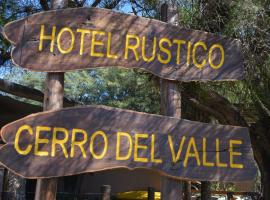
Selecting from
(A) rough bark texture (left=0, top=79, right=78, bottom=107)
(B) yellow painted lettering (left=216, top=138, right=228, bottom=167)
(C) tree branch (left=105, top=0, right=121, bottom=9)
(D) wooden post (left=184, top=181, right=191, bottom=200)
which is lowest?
(D) wooden post (left=184, top=181, right=191, bottom=200)

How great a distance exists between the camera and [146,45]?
4934 millimetres

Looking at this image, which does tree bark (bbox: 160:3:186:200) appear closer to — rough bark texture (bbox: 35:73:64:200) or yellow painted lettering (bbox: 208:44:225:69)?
yellow painted lettering (bbox: 208:44:225:69)

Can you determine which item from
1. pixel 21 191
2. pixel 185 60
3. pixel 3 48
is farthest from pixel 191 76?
pixel 3 48

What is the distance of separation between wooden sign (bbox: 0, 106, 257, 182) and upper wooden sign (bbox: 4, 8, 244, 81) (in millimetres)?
549

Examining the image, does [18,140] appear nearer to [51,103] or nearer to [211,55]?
[51,103]

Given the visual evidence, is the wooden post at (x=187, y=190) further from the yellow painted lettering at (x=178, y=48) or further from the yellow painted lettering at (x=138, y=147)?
the yellow painted lettering at (x=138, y=147)

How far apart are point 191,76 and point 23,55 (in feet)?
6.21

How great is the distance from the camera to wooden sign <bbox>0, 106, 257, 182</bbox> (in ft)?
14.0

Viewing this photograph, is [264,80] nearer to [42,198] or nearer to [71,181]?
[42,198]

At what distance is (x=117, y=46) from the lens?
15.8ft

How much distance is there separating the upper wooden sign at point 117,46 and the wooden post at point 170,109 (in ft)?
0.44

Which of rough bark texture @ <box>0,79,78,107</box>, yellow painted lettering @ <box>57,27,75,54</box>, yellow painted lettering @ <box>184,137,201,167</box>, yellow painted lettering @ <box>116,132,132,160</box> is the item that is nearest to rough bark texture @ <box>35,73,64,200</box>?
yellow painted lettering @ <box>57,27,75,54</box>

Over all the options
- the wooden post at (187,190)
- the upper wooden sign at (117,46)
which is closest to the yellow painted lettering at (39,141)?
the upper wooden sign at (117,46)

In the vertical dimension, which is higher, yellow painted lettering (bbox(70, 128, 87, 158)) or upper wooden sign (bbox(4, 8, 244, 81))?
upper wooden sign (bbox(4, 8, 244, 81))
